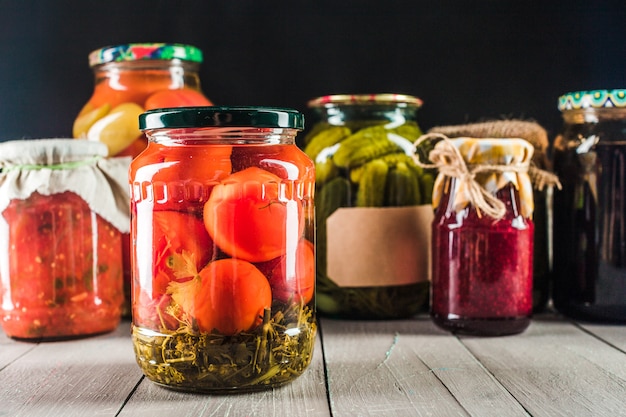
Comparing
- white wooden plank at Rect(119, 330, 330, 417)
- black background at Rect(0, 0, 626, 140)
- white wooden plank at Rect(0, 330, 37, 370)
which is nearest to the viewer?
white wooden plank at Rect(119, 330, 330, 417)

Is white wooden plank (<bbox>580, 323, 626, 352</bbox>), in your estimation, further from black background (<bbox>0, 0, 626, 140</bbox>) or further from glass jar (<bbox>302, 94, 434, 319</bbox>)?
black background (<bbox>0, 0, 626, 140</bbox>)

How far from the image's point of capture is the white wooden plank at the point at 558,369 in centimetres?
74

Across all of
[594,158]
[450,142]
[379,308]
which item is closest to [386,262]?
[379,308]

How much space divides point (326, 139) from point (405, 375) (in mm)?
437

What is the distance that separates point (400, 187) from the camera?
3.75 feet

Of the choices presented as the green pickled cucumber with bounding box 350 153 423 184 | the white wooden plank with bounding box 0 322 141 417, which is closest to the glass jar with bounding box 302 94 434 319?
the green pickled cucumber with bounding box 350 153 423 184

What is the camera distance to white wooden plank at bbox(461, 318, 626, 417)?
2.43 feet

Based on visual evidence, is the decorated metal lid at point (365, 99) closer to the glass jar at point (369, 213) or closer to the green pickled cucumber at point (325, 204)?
the glass jar at point (369, 213)

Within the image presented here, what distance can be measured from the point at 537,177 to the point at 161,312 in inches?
24.9

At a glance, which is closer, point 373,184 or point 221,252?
point 221,252

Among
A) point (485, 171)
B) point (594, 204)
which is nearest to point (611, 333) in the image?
point (594, 204)

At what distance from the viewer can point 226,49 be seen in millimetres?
1316

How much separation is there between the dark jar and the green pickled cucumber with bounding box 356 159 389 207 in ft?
0.35

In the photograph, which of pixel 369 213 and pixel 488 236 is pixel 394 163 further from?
pixel 488 236
